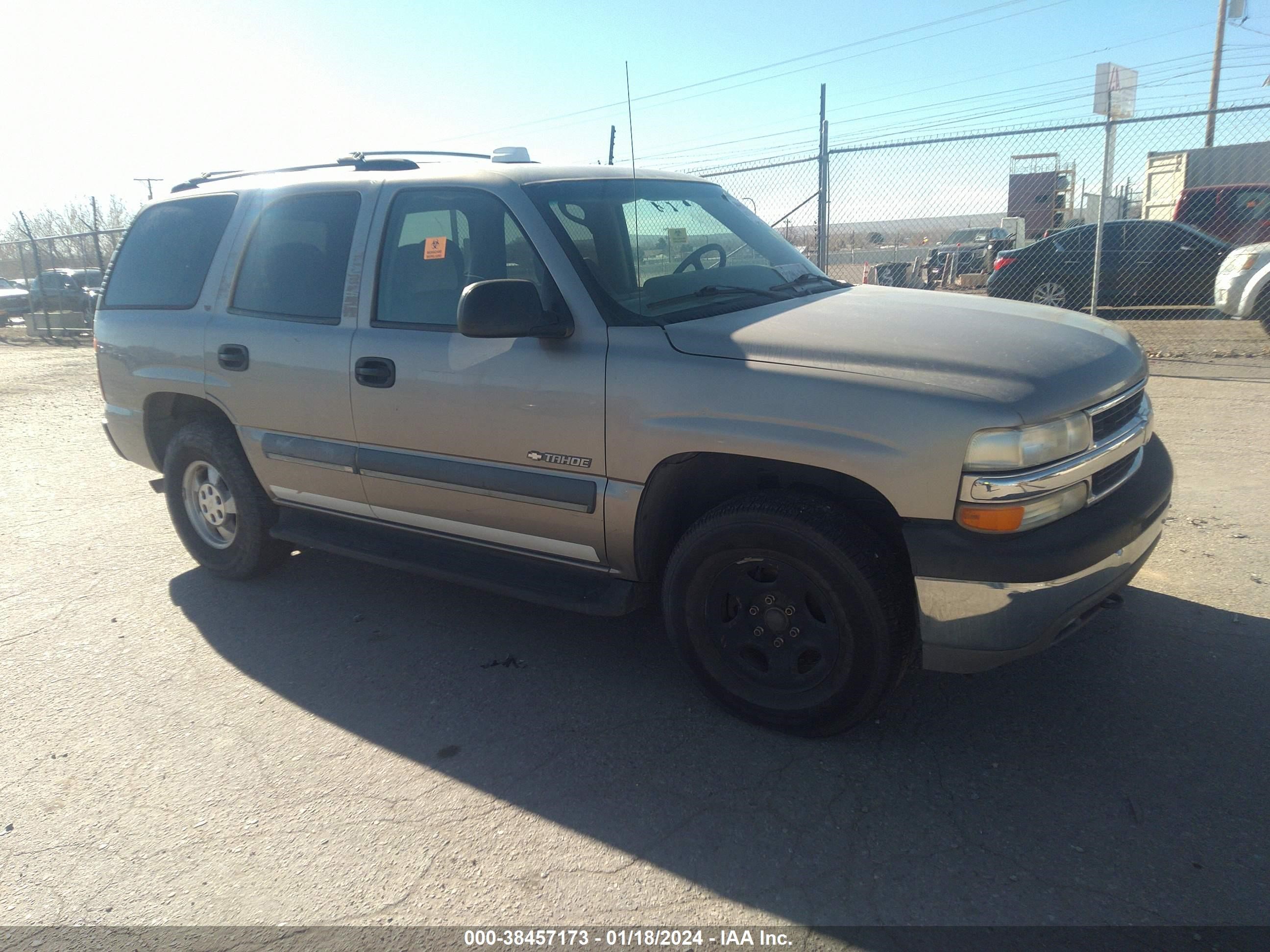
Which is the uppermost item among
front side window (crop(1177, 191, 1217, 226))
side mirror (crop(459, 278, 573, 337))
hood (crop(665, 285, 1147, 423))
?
front side window (crop(1177, 191, 1217, 226))

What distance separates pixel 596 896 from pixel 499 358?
1911 mm

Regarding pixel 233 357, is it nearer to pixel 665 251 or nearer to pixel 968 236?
pixel 665 251

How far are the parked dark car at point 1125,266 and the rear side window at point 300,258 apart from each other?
34.9 ft

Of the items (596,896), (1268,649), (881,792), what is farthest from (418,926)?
(1268,649)

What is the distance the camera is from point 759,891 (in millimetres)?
2463

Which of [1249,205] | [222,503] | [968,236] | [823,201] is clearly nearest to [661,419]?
[222,503]

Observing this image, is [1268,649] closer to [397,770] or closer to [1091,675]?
[1091,675]

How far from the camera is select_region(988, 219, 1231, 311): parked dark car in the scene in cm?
1227

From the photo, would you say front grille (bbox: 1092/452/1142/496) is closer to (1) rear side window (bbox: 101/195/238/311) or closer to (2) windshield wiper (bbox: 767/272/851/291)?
(2) windshield wiper (bbox: 767/272/851/291)

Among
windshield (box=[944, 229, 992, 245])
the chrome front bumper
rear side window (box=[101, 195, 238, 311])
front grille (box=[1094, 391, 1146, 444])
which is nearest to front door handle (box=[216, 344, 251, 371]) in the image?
rear side window (box=[101, 195, 238, 311])

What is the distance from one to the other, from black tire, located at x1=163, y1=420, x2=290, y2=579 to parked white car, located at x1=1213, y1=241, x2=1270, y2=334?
1002 cm

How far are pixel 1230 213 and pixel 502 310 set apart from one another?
48.9 ft

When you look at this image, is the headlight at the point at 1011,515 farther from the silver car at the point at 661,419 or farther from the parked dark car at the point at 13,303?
the parked dark car at the point at 13,303

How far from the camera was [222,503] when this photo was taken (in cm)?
479
